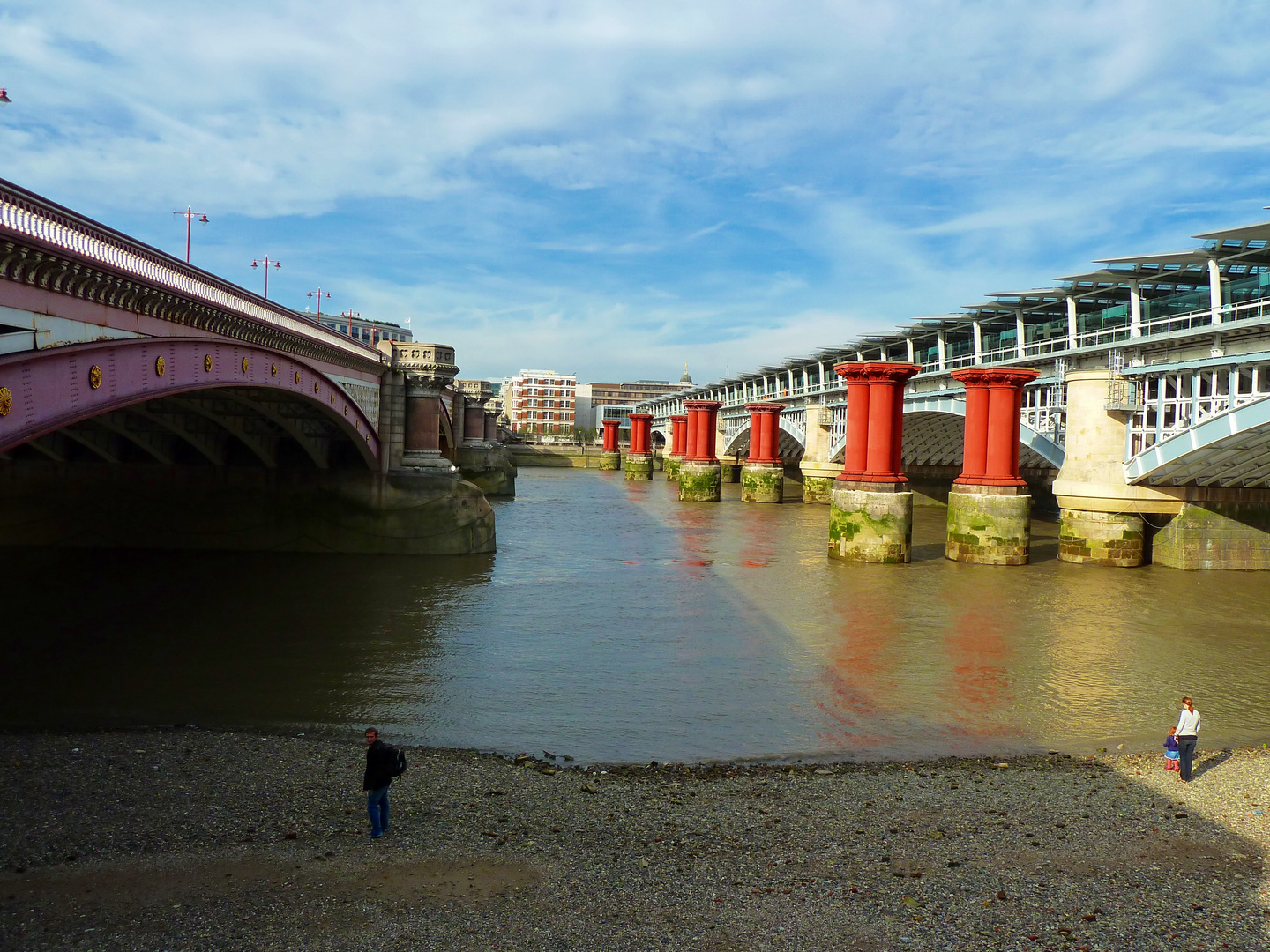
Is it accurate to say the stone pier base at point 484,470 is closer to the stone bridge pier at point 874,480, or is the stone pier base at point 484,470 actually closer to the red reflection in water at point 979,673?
the stone bridge pier at point 874,480

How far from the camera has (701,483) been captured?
5253 cm

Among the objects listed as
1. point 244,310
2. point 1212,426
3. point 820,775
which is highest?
point 244,310

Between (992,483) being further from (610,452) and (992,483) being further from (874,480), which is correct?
(610,452)

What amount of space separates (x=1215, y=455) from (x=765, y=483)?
97.7 feet

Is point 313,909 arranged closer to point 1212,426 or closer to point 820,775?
point 820,775

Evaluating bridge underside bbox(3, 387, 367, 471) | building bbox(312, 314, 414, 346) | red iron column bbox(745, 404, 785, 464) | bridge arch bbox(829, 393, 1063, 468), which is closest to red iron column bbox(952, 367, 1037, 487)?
bridge arch bbox(829, 393, 1063, 468)

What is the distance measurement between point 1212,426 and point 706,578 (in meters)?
12.6

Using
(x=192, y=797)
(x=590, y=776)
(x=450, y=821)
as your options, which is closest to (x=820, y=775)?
(x=590, y=776)

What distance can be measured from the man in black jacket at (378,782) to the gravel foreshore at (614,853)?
0.53 feet

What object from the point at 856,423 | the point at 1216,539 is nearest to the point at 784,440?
the point at 856,423

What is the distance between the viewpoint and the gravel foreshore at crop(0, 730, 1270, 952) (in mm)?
6379

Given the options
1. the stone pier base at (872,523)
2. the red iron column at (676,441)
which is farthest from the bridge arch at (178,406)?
the red iron column at (676,441)

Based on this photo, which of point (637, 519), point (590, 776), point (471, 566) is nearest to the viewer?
point (590, 776)

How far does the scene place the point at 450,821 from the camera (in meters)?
8.17
